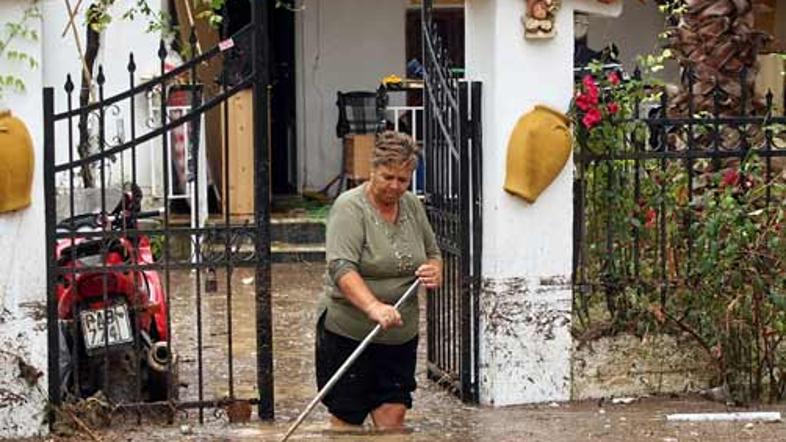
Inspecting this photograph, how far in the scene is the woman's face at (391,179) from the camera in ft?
23.4

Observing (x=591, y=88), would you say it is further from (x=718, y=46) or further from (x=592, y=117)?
(x=718, y=46)

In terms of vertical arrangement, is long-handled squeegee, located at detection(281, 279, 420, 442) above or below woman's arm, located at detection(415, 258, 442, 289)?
below

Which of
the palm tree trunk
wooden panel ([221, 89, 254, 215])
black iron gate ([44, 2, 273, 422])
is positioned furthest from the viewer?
wooden panel ([221, 89, 254, 215])

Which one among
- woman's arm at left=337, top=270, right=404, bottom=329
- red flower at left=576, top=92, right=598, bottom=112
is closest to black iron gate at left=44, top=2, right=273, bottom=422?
woman's arm at left=337, top=270, right=404, bottom=329

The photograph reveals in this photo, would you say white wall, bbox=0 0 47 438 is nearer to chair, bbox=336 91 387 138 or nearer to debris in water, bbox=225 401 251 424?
debris in water, bbox=225 401 251 424

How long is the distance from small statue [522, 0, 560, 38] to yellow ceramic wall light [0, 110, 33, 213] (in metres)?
2.59

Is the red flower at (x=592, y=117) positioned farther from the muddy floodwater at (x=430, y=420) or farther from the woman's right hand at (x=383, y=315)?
the woman's right hand at (x=383, y=315)

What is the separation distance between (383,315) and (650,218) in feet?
7.31

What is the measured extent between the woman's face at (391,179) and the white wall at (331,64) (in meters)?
9.53

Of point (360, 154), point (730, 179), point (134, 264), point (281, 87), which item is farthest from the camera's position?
point (281, 87)

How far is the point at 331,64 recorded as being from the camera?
1677cm

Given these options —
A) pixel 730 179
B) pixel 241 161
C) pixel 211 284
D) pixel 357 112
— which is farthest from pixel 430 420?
pixel 357 112

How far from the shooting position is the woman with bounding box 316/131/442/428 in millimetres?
7125

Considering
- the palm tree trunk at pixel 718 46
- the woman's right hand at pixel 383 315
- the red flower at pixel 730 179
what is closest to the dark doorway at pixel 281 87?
the palm tree trunk at pixel 718 46
